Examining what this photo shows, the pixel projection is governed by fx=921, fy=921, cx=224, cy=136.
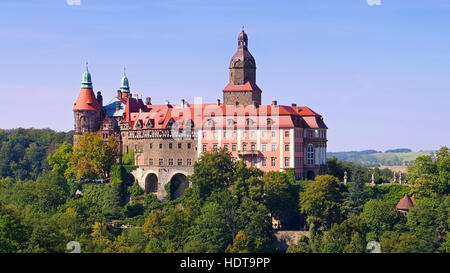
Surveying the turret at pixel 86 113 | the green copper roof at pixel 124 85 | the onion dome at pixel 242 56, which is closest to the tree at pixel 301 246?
the onion dome at pixel 242 56

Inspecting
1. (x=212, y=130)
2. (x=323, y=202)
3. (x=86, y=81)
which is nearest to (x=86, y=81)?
(x=86, y=81)

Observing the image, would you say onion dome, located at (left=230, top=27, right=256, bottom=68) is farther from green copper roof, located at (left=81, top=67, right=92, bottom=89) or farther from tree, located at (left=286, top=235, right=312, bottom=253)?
tree, located at (left=286, top=235, right=312, bottom=253)

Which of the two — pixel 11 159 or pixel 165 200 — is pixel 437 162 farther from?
pixel 11 159

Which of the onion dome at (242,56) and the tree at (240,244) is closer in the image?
the tree at (240,244)

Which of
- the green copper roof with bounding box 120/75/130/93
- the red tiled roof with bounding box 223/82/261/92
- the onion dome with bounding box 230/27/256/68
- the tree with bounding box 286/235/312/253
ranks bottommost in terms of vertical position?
the tree with bounding box 286/235/312/253

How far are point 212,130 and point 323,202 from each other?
1495cm

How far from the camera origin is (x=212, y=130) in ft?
293

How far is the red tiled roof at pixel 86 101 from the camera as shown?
9669cm

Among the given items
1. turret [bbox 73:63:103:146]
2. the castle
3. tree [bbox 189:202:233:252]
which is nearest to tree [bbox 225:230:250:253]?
tree [bbox 189:202:233:252]

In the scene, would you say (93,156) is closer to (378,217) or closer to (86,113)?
(86,113)

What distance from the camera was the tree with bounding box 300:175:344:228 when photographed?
79.4m

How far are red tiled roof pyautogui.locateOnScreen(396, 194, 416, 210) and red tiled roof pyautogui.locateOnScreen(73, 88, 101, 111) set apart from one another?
1351 inches

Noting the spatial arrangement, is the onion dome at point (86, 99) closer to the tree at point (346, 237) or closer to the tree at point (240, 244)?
the tree at point (240, 244)
